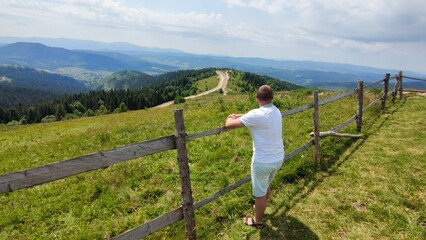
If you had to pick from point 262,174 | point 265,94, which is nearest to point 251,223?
point 262,174

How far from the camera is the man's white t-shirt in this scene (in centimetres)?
590

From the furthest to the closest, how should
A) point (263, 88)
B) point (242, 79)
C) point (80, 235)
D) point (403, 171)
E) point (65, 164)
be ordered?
1. point (242, 79)
2. point (403, 171)
3. point (80, 235)
4. point (263, 88)
5. point (65, 164)

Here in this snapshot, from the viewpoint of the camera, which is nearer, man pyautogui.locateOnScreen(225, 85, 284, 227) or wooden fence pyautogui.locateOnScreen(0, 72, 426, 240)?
wooden fence pyautogui.locateOnScreen(0, 72, 426, 240)

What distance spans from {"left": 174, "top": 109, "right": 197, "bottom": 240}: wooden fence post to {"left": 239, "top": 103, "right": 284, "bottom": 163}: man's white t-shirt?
1268mm

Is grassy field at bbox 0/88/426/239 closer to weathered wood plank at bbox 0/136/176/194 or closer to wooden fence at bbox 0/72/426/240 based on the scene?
wooden fence at bbox 0/72/426/240

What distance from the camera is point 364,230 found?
6707 mm

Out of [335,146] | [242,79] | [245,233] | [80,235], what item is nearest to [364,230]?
[245,233]

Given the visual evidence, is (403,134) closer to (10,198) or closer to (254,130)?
(254,130)

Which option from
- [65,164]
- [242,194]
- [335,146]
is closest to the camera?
[65,164]

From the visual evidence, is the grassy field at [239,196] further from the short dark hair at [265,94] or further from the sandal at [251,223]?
the short dark hair at [265,94]

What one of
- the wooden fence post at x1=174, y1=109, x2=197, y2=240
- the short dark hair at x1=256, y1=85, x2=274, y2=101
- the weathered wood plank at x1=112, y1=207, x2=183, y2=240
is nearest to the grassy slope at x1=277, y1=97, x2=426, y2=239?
the wooden fence post at x1=174, y1=109, x2=197, y2=240

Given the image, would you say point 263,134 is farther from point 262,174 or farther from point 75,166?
point 75,166

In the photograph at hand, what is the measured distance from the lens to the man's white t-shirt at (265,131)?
19.4ft

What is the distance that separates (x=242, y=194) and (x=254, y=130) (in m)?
2.86
